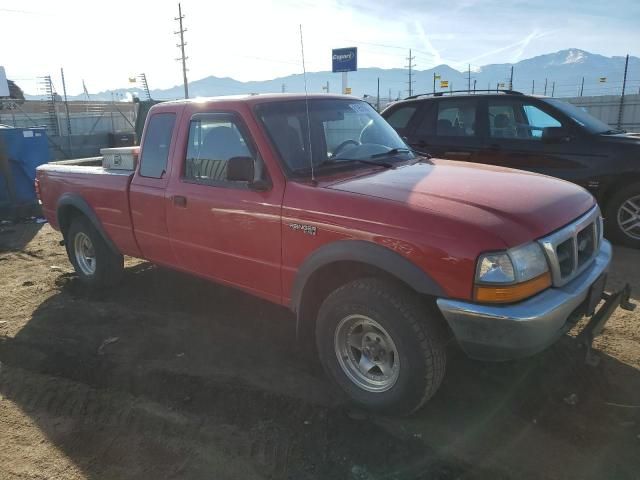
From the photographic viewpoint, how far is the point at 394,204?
2.84 m

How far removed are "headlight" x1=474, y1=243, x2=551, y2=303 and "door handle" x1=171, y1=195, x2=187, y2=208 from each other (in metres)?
2.38

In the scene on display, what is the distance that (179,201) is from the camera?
398 centimetres

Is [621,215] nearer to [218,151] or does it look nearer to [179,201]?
[218,151]

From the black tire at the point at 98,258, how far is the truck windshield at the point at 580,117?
5677 mm

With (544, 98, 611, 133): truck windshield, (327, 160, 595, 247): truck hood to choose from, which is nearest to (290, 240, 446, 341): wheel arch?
(327, 160, 595, 247): truck hood

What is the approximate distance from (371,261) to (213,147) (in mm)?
1729

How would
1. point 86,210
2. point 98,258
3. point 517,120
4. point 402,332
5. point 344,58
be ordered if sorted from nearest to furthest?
point 402,332, point 86,210, point 98,258, point 517,120, point 344,58

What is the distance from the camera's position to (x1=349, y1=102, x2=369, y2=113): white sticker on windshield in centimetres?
418

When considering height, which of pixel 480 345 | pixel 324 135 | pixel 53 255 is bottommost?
pixel 53 255

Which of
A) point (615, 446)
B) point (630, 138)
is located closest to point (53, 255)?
point (615, 446)

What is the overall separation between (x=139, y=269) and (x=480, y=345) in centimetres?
465

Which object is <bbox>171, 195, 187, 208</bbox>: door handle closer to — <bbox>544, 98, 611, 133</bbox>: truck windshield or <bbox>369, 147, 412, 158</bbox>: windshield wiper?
<bbox>369, 147, 412, 158</bbox>: windshield wiper

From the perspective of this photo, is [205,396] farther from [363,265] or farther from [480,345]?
[480,345]

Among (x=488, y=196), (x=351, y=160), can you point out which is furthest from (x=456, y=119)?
(x=488, y=196)
